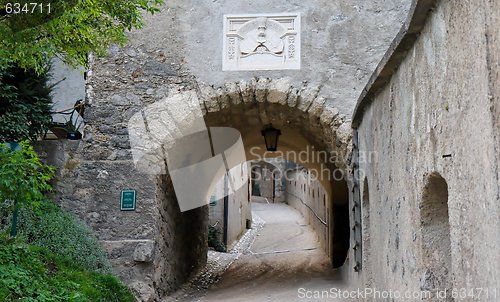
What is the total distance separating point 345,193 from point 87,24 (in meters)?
5.75

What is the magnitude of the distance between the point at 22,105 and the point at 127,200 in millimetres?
1571

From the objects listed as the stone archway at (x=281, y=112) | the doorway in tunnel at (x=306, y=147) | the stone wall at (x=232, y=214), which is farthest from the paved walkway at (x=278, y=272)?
the stone archway at (x=281, y=112)

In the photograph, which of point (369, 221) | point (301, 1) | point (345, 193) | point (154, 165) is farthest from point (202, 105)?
point (345, 193)

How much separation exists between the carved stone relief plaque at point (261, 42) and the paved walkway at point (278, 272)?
2.60 metres

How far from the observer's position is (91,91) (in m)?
5.78

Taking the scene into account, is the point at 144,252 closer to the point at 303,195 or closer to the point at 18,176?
the point at 18,176

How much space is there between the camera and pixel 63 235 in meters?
5.06

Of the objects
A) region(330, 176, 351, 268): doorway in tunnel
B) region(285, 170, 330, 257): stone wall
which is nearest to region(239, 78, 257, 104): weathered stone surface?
region(330, 176, 351, 268): doorway in tunnel

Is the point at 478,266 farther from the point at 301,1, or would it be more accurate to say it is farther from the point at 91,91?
the point at 91,91

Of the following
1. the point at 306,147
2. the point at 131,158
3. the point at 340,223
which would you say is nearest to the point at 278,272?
the point at 340,223

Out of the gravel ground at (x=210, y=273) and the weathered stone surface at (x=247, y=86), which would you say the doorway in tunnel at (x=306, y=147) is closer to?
the weathered stone surface at (x=247, y=86)

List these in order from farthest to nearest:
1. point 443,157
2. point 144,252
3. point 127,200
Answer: point 127,200
point 144,252
point 443,157

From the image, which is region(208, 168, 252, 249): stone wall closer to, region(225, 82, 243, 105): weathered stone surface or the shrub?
region(225, 82, 243, 105): weathered stone surface

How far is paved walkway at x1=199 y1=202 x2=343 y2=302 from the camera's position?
19.8 ft
